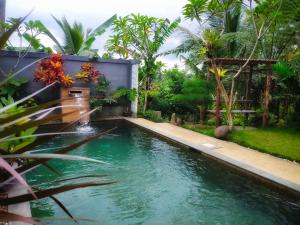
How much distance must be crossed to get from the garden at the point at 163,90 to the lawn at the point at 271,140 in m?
0.02

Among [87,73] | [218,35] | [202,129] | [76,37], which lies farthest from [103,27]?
[202,129]

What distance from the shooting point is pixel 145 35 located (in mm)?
12422

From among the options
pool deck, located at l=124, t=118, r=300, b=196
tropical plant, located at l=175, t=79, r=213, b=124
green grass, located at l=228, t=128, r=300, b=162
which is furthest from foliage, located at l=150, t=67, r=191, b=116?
green grass, located at l=228, t=128, r=300, b=162

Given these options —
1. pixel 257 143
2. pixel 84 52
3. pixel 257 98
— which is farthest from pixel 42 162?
pixel 84 52

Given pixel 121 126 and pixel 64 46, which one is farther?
pixel 64 46

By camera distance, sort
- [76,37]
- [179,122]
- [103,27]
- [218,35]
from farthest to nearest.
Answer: [76,37], [103,27], [179,122], [218,35]

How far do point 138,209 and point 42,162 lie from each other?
2.95 m


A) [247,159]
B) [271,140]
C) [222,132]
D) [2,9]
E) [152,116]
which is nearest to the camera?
[247,159]

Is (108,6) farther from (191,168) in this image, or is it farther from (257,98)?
(191,168)

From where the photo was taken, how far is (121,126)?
445 inches

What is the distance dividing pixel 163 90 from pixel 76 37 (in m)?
5.25

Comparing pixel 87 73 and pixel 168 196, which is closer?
pixel 168 196

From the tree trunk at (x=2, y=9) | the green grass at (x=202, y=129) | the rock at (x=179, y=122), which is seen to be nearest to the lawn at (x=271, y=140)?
the green grass at (x=202, y=129)

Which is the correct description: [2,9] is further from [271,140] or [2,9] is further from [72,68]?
[271,140]
